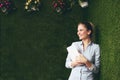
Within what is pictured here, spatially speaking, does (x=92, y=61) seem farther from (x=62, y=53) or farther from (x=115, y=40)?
(x=62, y=53)

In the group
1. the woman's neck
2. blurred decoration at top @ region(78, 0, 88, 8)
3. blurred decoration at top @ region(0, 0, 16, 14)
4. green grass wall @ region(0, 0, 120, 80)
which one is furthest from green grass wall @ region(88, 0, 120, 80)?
blurred decoration at top @ region(0, 0, 16, 14)

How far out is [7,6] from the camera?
30.3 feet

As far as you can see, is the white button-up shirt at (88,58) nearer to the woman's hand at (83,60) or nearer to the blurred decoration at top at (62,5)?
the woman's hand at (83,60)

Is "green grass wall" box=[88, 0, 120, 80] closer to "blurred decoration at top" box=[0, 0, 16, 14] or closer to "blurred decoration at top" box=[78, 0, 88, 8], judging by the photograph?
"blurred decoration at top" box=[78, 0, 88, 8]

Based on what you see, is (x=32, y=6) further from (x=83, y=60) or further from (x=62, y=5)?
(x=83, y=60)

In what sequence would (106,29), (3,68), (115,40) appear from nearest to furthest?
(115,40), (106,29), (3,68)

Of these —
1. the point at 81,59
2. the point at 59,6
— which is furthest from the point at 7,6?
the point at 81,59

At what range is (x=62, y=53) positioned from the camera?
937 cm

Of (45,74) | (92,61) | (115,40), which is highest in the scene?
(115,40)

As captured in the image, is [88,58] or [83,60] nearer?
[83,60]

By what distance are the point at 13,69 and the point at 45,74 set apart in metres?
0.67

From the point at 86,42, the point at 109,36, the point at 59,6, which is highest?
the point at 59,6

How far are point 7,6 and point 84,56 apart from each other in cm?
302

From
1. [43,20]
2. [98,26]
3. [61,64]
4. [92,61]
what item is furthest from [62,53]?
[92,61]
